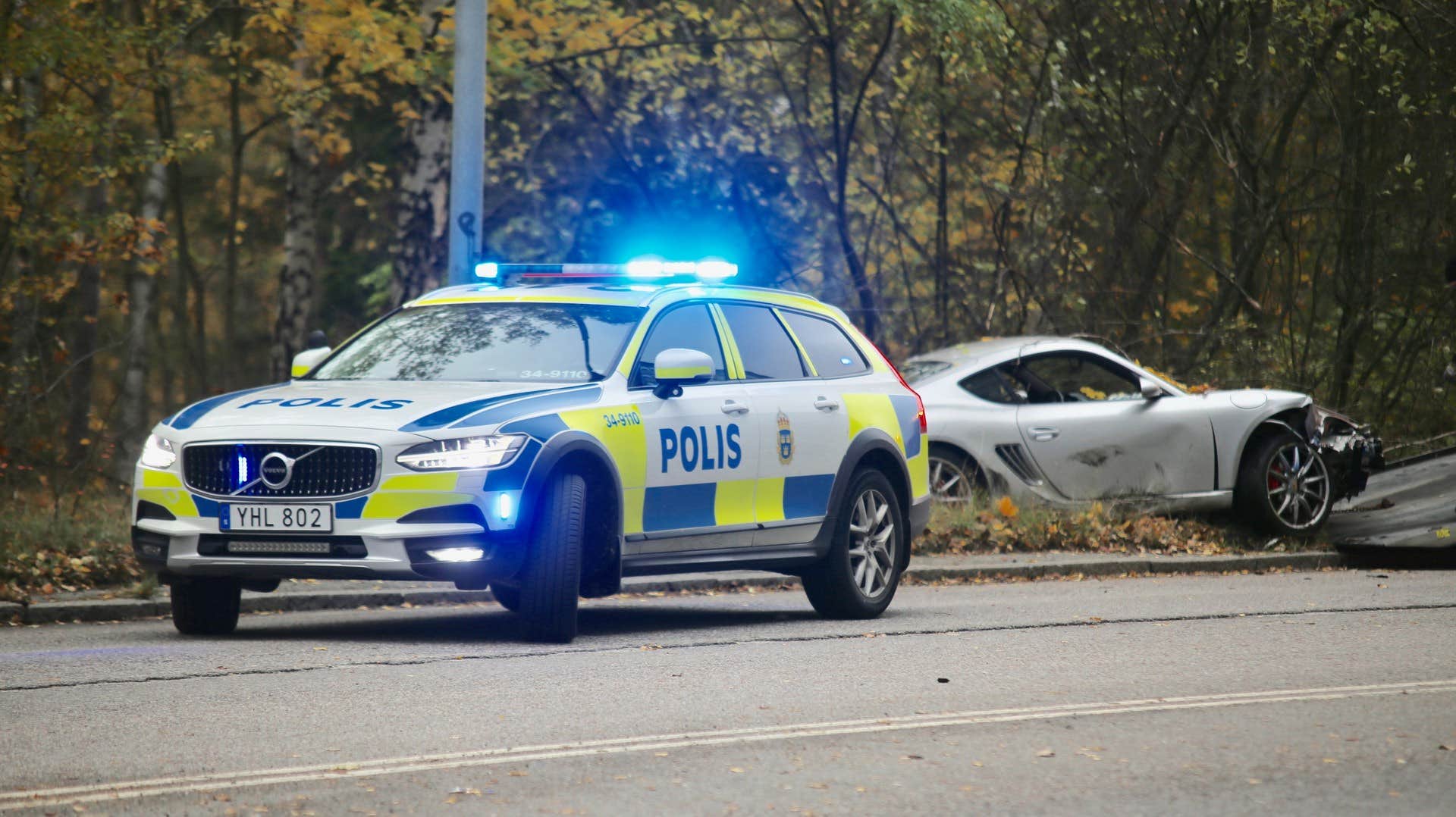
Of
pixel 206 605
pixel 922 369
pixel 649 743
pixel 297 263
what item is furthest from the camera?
pixel 297 263

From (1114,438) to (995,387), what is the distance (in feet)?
3.38

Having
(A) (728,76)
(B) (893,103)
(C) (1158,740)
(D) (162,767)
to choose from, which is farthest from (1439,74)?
(D) (162,767)

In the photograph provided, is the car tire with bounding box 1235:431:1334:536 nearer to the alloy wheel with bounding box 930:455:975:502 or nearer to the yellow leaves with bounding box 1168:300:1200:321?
the alloy wheel with bounding box 930:455:975:502

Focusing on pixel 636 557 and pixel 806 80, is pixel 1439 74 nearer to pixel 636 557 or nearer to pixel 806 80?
pixel 806 80

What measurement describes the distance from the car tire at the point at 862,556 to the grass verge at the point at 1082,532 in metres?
3.68

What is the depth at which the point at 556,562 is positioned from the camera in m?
9.44

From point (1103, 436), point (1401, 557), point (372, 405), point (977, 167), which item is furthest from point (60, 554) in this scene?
point (977, 167)

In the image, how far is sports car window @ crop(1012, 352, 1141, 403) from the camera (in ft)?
53.3

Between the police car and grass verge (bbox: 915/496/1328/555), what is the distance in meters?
3.45

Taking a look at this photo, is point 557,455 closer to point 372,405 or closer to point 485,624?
point 372,405

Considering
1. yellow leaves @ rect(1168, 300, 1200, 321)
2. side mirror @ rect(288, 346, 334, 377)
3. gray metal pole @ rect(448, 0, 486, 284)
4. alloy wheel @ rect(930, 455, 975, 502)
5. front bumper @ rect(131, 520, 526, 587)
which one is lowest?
alloy wheel @ rect(930, 455, 975, 502)

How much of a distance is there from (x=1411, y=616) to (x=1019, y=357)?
5.30 m

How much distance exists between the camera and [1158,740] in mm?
7012

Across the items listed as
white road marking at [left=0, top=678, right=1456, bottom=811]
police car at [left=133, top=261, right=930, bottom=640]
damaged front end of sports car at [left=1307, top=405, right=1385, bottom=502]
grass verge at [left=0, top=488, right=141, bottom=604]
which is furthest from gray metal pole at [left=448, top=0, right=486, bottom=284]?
white road marking at [left=0, top=678, right=1456, bottom=811]
